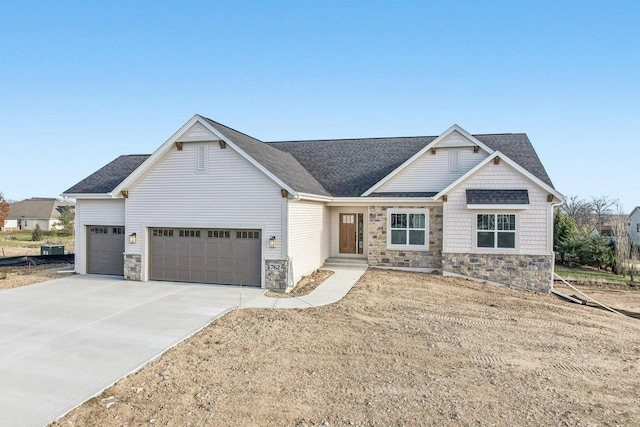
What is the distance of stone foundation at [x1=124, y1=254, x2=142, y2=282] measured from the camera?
1364 centimetres

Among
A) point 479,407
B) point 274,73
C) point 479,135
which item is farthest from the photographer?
point 274,73

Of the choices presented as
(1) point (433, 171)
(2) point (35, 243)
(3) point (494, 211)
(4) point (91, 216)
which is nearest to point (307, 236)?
(1) point (433, 171)

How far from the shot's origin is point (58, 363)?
6.45 meters

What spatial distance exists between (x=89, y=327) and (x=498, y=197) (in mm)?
13702

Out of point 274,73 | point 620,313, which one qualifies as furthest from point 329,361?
point 274,73

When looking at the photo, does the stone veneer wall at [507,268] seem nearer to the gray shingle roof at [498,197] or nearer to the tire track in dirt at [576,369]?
Result: the gray shingle roof at [498,197]

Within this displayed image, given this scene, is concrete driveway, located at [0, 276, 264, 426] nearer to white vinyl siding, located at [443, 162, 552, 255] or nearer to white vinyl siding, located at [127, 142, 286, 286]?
white vinyl siding, located at [127, 142, 286, 286]

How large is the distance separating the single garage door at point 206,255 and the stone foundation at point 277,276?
1.42 ft

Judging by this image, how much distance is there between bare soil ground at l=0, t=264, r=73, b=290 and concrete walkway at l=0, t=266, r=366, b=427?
3.02ft

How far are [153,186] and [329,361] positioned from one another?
9.99m

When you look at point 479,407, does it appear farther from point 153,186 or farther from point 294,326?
point 153,186

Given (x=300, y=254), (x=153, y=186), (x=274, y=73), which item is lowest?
(x=300, y=254)

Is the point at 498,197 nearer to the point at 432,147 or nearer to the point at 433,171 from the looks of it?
→ the point at 433,171

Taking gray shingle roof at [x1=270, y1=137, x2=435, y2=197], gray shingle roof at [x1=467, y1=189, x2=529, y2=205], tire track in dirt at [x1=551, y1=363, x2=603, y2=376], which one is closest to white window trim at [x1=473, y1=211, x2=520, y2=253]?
gray shingle roof at [x1=467, y1=189, x2=529, y2=205]
